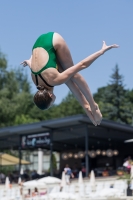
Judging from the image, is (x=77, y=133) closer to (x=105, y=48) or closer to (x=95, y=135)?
(x=95, y=135)

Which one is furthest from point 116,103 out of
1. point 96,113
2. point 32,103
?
point 96,113

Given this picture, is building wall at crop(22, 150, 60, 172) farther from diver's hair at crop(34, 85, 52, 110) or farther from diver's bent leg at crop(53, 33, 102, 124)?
diver's hair at crop(34, 85, 52, 110)

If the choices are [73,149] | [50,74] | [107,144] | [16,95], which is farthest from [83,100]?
[16,95]

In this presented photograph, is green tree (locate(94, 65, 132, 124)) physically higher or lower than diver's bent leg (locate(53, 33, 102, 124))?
higher

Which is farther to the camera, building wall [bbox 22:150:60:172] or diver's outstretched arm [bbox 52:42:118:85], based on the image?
building wall [bbox 22:150:60:172]

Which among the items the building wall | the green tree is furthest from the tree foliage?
the building wall

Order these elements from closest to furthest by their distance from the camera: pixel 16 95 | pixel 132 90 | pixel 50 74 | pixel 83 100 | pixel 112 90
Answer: pixel 50 74 < pixel 83 100 < pixel 16 95 < pixel 112 90 < pixel 132 90

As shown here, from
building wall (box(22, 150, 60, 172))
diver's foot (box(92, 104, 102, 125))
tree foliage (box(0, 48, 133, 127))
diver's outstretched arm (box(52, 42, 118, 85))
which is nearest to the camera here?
diver's outstretched arm (box(52, 42, 118, 85))

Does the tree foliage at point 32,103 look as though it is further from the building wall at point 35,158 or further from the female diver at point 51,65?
the female diver at point 51,65

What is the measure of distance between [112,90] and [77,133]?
25.1m

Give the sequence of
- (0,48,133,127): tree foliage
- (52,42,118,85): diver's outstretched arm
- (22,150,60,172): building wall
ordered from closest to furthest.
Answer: (52,42,118,85): diver's outstretched arm < (0,48,133,127): tree foliage < (22,150,60,172): building wall

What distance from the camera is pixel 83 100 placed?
217 inches

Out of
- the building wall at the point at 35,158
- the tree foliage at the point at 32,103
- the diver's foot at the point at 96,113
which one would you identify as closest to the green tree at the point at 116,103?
the tree foliage at the point at 32,103

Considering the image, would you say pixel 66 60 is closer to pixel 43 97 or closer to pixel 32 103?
pixel 43 97
